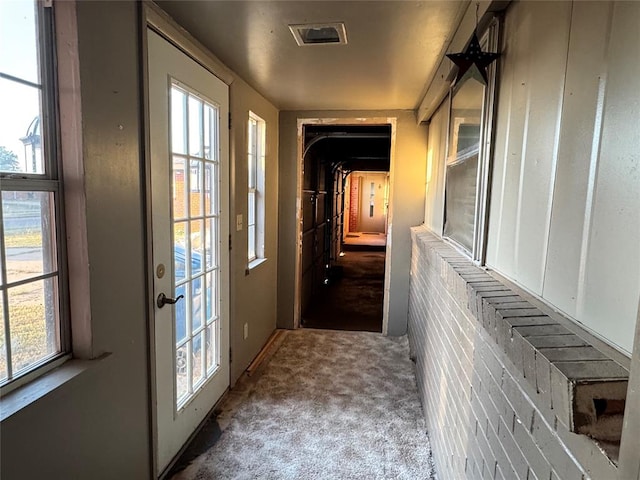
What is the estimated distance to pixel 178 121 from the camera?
1958 mm

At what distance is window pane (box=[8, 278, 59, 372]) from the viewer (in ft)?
3.75

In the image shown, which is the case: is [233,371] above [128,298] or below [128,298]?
below

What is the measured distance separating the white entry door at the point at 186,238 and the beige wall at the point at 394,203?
56.0 inches

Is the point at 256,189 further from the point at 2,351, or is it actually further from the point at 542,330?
the point at 542,330

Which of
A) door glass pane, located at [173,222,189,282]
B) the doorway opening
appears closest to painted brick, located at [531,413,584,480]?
door glass pane, located at [173,222,189,282]

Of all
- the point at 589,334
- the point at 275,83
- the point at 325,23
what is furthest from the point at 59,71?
the point at 275,83

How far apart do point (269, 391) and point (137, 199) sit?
5.70 ft

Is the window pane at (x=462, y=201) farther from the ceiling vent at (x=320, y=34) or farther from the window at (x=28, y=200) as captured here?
the window at (x=28, y=200)

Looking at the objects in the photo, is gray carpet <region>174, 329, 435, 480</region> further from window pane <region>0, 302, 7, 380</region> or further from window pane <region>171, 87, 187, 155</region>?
window pane <region>171, 87, 187, 155</region>

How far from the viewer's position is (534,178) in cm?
113

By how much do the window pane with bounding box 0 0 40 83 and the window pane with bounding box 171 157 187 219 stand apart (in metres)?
0.78

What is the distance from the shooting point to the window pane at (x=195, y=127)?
208cm

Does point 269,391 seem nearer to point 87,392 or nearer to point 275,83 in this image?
point 87,392

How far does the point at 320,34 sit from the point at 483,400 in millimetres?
1816
